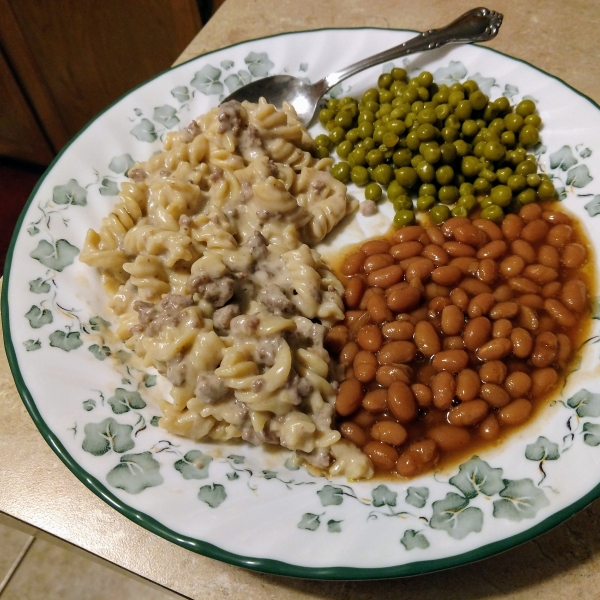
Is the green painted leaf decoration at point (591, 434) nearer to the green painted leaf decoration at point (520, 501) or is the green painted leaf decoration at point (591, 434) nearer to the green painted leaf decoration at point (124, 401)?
the green painted leaf decoration at point (520, 501)

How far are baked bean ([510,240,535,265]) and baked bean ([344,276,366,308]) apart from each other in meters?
0.90

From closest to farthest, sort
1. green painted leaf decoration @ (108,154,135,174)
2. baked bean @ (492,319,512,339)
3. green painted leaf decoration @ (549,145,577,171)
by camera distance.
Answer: baked bean @ (492,319,512,339) < green painted leaf decoration @ (549,145,577,171) < green painted leaf decoration @ (108,154,135,174)

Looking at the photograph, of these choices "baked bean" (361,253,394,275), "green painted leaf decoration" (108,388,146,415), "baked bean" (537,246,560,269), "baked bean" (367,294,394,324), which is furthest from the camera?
"baked bean" (361,253,394,275)

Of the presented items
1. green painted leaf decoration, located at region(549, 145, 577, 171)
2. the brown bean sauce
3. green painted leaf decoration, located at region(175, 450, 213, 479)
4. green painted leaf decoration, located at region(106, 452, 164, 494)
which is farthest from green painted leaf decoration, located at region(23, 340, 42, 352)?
green painted leaf decoration, located at region(549, 145, 577, 171)

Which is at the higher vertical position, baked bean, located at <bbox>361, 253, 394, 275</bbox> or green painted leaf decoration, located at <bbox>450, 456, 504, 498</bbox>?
baked bean, located at <bbox>361, 253, 394, 275</bbox>

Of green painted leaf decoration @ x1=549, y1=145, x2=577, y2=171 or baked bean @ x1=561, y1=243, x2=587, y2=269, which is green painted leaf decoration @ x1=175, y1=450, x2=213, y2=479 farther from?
green painted leaf decoration @ x1=549, y1=145, x2=577, y2=171

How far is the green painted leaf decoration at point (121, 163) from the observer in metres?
3.68

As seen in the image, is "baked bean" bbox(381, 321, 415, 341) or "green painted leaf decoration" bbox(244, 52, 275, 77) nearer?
"baked bean" bbox(381, 321, 415, 341)

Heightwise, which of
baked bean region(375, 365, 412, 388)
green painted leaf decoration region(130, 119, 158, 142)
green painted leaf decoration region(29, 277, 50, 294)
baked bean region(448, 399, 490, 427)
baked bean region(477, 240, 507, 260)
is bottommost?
baked bean region(448, 399, 490, 427)

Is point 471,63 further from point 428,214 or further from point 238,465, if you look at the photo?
point 238,465

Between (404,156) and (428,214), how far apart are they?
0.41m

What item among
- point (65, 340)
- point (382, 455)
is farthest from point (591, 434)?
point (65, 340)

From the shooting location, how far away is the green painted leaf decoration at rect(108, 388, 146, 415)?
9.07ft

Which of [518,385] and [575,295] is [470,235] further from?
[518,385]
